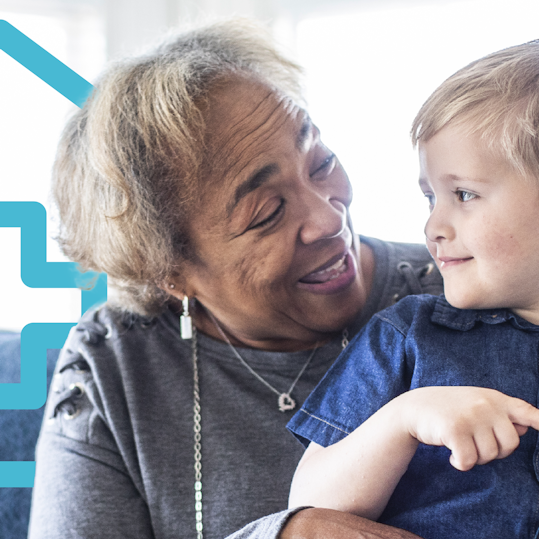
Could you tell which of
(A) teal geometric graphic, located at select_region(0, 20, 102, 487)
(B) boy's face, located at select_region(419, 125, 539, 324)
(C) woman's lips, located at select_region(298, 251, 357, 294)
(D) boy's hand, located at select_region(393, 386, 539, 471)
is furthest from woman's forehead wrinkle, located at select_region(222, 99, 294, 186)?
(D) boy's hand, located at select_region(393, 386, 539, 471)

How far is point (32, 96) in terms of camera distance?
8.00ft

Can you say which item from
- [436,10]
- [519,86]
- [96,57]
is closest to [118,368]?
[519,86]

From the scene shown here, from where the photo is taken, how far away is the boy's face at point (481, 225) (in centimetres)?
95

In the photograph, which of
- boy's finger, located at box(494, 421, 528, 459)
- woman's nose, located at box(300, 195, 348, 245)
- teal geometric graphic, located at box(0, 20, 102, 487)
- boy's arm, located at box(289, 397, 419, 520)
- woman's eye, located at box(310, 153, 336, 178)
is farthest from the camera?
teal geometric graphic, located at box(0, 20, 102, 487)

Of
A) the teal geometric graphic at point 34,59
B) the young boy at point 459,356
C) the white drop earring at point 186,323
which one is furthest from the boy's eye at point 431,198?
the teal geometric graphic at point 34,59

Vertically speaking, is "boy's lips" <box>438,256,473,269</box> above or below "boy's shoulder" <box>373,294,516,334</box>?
above

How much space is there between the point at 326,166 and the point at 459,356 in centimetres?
59

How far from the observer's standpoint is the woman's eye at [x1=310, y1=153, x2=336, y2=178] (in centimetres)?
143

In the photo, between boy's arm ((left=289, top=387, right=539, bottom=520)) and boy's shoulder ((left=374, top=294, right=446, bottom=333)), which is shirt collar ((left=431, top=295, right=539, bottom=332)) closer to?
boy's shoulder ((left=374, top=294, right=446, bottom=333))

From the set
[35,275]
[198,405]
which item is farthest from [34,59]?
[198,405]

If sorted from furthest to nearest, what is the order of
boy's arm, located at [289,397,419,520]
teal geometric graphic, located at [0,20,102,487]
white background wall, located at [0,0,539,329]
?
1. white background wall, located at [0,0,539,329]
2. teal geometric graphic, located at [0,20,102,487]
3. boy's arm, located at [289,397,419,520]

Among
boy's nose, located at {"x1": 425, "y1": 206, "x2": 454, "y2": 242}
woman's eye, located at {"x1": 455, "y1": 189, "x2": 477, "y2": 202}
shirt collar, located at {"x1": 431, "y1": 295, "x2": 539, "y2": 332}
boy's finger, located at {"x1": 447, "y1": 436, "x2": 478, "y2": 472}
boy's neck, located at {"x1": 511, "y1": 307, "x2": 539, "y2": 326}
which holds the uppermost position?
woman's eye, located at {"x1": 455, "y1": 189, "x2": 477, "y2": 202}

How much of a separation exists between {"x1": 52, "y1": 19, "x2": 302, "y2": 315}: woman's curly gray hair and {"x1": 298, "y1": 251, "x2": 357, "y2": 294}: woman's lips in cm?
29

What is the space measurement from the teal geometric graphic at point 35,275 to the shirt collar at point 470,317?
3.46 feet
